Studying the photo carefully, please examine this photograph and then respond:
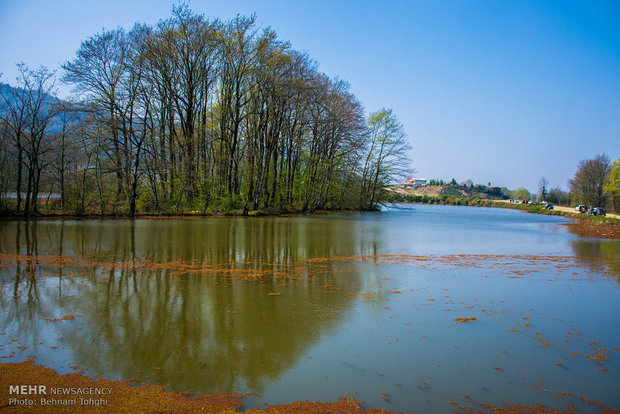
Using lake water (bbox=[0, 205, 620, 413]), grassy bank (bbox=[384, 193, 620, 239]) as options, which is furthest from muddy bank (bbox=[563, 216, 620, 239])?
lake water (bbox=[0, 205, 620, 413])

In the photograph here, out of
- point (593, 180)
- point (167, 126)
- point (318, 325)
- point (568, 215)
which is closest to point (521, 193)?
point (593, 180)

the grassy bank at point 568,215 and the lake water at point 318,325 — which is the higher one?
the grassy bank at point 568,215

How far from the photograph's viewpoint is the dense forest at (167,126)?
59.5ft

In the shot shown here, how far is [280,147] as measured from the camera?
96.1 ft

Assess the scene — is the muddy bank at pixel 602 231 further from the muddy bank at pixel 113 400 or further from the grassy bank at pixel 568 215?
the muddy bank at pixel 113 400

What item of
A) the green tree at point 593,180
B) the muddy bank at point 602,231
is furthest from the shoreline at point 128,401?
the green tree at point 593,180

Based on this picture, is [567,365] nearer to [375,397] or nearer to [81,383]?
[375,397]

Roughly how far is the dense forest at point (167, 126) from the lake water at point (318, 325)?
35.2 ft

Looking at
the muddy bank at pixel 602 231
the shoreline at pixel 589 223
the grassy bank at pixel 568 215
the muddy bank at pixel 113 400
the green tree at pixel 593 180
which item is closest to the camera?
the muddy bank at pixel 113 400

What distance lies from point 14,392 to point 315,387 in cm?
264

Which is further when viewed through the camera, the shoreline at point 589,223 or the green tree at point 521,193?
the green tree at point 521,193

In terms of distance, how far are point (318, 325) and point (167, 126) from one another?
2421 cm

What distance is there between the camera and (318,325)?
16.1ft

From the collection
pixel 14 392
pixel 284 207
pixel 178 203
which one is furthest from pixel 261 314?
pixel 284 207
